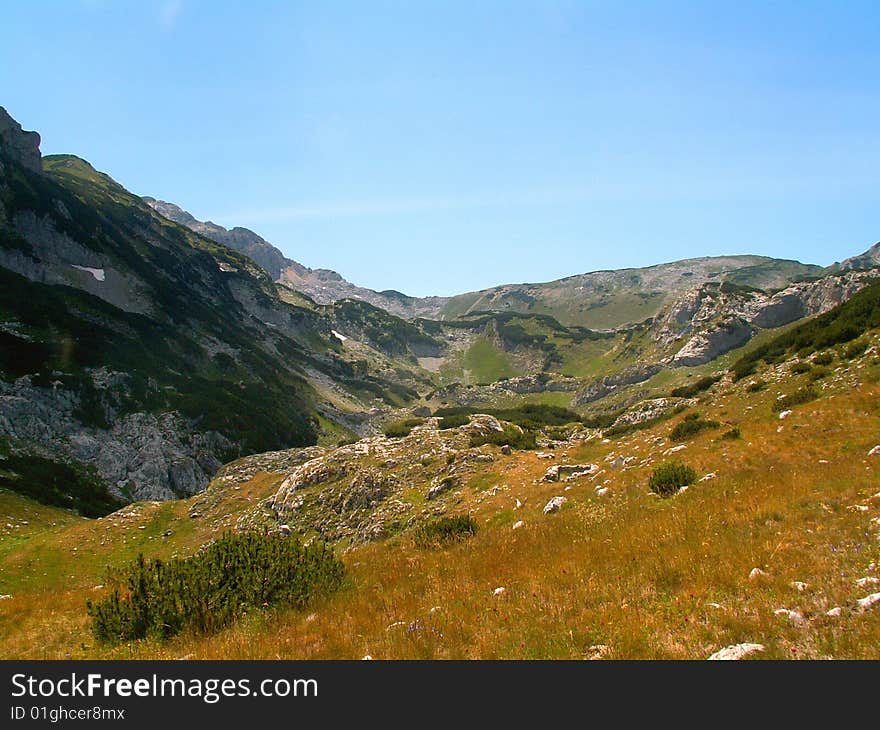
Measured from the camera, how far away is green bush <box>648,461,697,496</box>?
→ 14.9 meters

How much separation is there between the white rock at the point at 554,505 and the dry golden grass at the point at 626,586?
602 millimetres

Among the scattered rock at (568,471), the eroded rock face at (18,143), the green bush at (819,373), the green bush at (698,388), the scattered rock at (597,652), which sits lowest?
the scattered rock at (597,652)

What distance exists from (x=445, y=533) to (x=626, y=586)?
7.47 meters

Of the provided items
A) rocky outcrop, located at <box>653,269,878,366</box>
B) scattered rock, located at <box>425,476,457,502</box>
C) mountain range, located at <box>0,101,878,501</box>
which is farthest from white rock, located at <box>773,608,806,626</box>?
rocky outcrop, located at <box>653,269,878,366</box>

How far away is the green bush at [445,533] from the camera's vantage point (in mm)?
14004

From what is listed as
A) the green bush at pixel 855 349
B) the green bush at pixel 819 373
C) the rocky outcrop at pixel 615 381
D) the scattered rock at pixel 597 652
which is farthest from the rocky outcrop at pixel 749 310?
the scattered rock at pixel 597 652

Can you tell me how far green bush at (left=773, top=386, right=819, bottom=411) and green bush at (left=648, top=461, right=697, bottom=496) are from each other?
881 cm

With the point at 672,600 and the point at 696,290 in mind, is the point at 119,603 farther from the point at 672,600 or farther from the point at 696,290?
the point at 696,290

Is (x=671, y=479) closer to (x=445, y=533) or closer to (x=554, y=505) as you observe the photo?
(x=554, y=505)

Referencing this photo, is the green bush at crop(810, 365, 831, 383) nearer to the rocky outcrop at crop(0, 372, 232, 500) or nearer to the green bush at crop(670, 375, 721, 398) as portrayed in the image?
the green bush at crop(670, 375, 721, 398)

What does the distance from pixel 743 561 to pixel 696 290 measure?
456 ft

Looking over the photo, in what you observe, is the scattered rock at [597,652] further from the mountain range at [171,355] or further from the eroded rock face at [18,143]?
the eroded rock face at [18,143]

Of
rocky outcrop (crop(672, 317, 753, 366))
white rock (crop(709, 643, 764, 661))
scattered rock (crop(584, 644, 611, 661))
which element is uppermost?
rocky outcrop (crop(672, 317, 753, 366))
